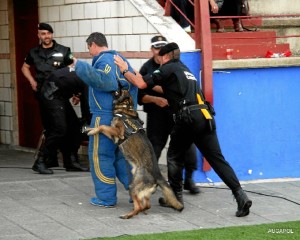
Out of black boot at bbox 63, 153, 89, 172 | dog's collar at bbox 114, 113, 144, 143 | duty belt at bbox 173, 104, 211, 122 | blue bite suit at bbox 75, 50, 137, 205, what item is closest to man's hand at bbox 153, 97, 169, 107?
blue bite suit at bbox 75, 50, 137, 205

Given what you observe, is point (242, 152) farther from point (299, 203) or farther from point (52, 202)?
point (52, 202)

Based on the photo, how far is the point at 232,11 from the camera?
1334 centimetres

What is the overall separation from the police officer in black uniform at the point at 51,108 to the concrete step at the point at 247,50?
2019mm

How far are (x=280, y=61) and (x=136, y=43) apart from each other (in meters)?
1.93

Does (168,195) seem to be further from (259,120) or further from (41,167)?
(41,167)

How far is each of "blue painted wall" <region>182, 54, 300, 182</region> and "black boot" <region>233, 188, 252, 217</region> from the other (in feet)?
5.90

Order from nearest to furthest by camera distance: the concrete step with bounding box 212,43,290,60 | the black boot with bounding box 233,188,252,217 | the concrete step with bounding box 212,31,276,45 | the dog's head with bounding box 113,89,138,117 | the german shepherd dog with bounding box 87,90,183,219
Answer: the german shepherd dog with bounding box 87,90,183,219, the black boot with bounding box 233,188,252,217, the dog's head with bounding box 113,89,138,117, the concrete step with bounding box 212,43,290,60, the concrete step with bounding box 212,31,276,45

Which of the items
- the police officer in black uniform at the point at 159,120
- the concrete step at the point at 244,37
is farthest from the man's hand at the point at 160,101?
the concrete step at the point at 244,37

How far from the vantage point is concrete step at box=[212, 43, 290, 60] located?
39.8 ft

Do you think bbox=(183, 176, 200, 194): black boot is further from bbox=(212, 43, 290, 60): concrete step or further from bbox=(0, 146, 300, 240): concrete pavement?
bbox=(212, 43, 290, 60): concrete step

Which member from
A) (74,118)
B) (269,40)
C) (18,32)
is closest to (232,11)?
(269,40)

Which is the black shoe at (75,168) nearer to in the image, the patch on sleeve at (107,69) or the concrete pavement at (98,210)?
the concrete pavement at (98,210)

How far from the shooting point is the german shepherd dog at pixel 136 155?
30.7 feet

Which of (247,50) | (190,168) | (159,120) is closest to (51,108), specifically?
(159,120)
